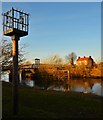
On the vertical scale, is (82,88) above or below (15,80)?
below

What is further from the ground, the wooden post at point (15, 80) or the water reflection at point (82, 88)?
the wooden post at point (15, 80)

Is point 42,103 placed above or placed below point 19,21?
below

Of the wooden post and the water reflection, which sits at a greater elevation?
the wooden post

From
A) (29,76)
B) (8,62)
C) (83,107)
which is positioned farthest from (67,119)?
(29,76)

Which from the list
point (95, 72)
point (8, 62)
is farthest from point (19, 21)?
point (95, 72)

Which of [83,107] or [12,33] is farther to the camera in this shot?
[83,107]

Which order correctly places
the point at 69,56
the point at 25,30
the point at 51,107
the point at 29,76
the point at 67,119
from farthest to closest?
the point at 69,56
the point at 29,76
the point at 51,107
the point at 25,30
the point at 67,119

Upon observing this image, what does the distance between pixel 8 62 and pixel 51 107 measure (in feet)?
44.6

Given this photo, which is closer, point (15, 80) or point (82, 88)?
point (15, 80)

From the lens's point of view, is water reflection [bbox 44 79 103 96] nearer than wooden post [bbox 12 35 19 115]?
No

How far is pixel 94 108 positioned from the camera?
11648 millimetres

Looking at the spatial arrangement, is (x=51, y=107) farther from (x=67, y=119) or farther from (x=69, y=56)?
(x=69, y=56)

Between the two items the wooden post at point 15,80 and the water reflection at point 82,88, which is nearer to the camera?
the wooden post at point 15,80

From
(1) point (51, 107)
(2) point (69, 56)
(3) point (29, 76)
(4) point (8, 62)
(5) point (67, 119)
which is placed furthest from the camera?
(2) point (69, 56)
